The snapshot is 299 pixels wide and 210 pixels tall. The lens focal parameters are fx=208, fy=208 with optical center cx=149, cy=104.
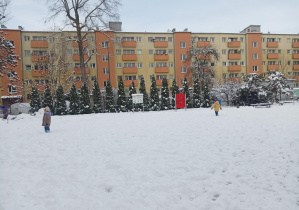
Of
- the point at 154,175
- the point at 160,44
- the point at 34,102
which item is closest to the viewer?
the point at 154,175

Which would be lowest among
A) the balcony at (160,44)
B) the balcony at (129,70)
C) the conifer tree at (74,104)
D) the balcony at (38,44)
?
the conifer tree at (74,104)

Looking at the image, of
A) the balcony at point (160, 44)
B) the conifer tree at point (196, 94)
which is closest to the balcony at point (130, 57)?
the balcony at point (160, 44)

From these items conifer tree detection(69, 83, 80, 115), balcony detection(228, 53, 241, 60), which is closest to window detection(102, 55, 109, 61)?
conifer tree detection(69, 83, 80, 115)

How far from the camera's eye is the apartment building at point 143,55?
120 ft

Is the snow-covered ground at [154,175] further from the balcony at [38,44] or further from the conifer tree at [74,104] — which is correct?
the balcony at [38,44]

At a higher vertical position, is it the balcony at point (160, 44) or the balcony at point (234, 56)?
the balcony at point (160, 44)

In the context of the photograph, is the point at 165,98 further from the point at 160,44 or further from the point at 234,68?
the point at 234,68

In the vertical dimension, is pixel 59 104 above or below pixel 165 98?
below

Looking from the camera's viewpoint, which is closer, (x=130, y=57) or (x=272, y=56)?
(x=130, y=57)

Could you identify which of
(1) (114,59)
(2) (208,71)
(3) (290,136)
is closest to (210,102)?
(2) (208,71)

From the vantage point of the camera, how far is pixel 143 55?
41.4 meters

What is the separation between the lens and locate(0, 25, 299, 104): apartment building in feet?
120

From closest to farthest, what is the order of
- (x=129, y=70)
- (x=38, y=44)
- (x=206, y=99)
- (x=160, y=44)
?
(x=206, y=99), (x=38, y=44), (x=129, y=70), (x=160, y=44)

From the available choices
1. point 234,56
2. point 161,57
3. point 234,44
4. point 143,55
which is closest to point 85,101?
point 143,55
